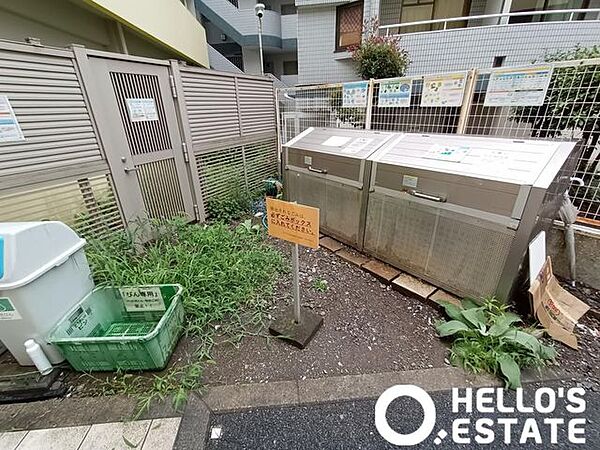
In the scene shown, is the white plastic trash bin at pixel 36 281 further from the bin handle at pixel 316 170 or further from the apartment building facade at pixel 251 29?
Answer: the apartment building facade at pixel 251 29

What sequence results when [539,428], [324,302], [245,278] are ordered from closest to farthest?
[539,428], [324,302], [245,278]

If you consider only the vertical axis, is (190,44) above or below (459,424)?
above

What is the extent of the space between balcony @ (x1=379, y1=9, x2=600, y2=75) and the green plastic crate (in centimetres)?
879

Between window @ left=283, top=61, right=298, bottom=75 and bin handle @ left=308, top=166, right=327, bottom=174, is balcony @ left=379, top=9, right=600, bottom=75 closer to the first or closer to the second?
bin handle @ left=308, top=166, right=327, bottom=174

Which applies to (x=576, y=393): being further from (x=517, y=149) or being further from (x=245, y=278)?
(x=245, y=278)

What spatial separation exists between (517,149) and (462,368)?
166cm

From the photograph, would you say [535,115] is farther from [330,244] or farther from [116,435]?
[116,435]

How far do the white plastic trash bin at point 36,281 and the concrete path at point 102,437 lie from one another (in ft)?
1.53

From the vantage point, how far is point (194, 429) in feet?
4.93

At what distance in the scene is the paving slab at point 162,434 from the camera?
4.66 ft

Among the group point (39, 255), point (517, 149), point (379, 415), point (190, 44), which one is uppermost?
point (190, 44)

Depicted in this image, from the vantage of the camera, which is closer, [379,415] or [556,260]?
[379,415]

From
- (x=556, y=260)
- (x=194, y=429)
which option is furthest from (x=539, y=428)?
(x=194, y=429)

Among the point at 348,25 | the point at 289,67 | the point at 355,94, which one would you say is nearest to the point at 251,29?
the point at 289,67
